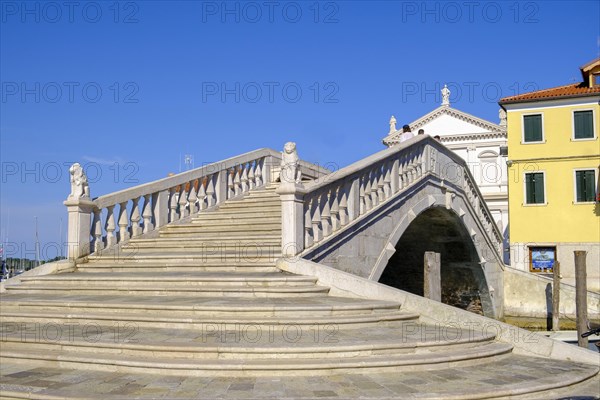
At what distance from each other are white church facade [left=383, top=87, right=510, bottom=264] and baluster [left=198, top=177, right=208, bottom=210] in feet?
102

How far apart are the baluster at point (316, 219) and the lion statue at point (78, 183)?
12.9ft

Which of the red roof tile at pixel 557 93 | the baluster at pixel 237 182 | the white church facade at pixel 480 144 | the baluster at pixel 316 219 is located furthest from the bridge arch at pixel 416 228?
the white church facade at pixel 480 144

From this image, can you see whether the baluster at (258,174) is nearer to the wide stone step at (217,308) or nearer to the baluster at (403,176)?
the baluster at (403,176)

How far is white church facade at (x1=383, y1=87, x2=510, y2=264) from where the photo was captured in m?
42.5

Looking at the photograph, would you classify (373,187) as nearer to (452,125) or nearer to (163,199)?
(163,199)

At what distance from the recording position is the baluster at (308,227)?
9.27 m

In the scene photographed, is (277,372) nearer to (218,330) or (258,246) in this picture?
(218,330)

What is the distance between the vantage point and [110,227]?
37.0ft

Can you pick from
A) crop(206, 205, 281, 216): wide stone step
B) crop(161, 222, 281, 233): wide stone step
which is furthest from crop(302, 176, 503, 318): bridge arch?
crop(206, 205, 281, 216): wide stone step

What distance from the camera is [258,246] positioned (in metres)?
10.0

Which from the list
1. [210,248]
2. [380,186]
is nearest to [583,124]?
[380,186]

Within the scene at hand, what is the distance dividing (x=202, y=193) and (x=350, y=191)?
4492mm

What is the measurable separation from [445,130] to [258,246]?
39411 millimetres

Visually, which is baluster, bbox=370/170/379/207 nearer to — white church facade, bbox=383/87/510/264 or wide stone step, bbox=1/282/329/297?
wide stone step, bbox=1/282/329/297
